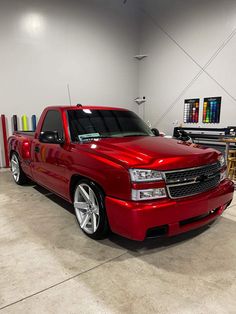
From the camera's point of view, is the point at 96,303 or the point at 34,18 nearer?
the point at 96,303

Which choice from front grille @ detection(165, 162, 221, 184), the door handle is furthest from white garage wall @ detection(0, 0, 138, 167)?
front grille @ detection(165, 162, 221, 184)

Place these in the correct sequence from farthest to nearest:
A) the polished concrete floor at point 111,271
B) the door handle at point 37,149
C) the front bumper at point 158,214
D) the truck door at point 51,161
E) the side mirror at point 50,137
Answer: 1. the door handle at point 37,149
2. the truck door at point 51,161
3. the side mirror at point 50,137
4. the front bumper at point 158,214
5. the polished concrete floor at point 111,271

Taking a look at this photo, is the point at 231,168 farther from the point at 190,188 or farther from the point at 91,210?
the point at 91,210

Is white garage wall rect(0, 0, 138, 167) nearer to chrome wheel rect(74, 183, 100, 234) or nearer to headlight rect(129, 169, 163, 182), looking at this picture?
chrome wheel rect(74, 183, 100, 234)

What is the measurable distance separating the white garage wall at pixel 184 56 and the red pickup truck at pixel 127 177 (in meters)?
3.85

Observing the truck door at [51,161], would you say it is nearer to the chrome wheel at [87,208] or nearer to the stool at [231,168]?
the chrome wheel at [87,208]

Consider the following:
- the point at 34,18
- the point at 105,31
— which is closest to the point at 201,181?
the point at 34,18

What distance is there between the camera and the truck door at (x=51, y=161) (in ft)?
9.52

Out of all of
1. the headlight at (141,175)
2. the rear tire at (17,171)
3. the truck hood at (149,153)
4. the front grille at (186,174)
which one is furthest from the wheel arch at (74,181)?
the rear tire at (17,171)

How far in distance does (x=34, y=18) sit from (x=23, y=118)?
255 centimetres

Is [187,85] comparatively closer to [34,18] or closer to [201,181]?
[34,18]

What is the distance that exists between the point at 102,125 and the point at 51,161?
0.80m

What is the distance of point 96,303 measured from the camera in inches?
66.9

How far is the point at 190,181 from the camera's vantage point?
2184mm
